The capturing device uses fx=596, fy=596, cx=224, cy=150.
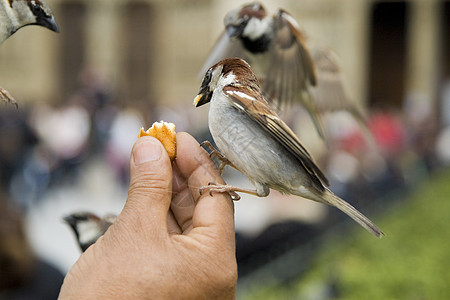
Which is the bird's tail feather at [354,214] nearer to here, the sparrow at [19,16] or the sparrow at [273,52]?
the sparrow at [273,52]

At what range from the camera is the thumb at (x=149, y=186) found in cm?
125

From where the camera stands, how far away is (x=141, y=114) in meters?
9.31

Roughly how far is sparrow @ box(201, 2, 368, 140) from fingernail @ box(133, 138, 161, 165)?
1.88 feet

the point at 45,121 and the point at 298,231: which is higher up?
the point at 298,231

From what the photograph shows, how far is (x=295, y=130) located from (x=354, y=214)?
383cm

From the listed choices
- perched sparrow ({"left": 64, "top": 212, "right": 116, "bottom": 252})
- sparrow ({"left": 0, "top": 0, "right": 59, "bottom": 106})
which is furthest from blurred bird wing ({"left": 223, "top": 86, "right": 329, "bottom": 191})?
perched sparrow ({"left": 64, "top": 212, "right": 116, "bottom": 252})

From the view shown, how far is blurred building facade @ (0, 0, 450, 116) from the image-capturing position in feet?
58.1

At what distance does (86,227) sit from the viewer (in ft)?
5.08

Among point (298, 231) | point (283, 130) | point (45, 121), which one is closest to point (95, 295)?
point (283, 130)

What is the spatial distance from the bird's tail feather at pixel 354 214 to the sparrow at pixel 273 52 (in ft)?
1.59

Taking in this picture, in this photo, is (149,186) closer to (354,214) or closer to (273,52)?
(354,214)

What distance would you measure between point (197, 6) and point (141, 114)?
10.4 m

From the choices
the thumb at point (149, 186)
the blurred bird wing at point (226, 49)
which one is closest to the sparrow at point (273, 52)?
the blurred bird wing at point (226, 49)

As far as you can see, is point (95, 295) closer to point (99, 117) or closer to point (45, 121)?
point (99, 117)
